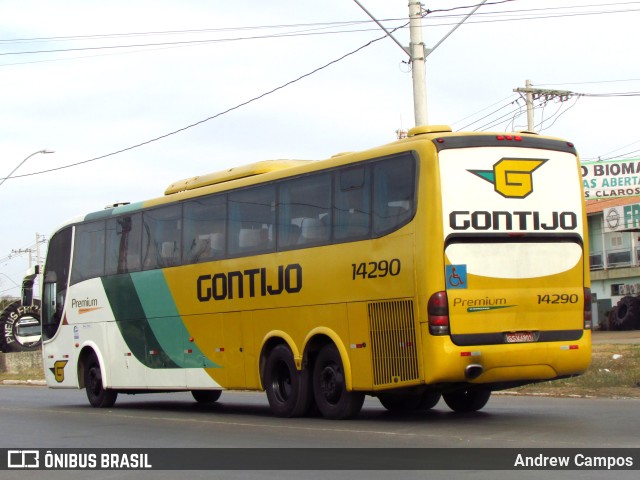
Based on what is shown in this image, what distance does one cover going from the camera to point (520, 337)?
13.4 m

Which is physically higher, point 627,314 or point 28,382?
point 627,314

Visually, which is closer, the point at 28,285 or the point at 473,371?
the point at 473,371

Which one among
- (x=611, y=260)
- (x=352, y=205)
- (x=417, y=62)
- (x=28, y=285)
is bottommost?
(x=28, y=285)

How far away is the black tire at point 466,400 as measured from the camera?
15.7m

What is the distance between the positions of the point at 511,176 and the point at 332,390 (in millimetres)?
3915

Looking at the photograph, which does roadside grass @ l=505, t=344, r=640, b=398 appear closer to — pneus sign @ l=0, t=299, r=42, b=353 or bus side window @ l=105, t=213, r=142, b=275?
bus side window @ l=105, t=213, r=142, b=275

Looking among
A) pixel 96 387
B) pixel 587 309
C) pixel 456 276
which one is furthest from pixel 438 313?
pixel 96 387

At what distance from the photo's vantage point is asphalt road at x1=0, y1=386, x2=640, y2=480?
1073 centimetres

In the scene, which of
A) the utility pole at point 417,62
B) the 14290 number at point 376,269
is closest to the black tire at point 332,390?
the 14290 number at point 376,269

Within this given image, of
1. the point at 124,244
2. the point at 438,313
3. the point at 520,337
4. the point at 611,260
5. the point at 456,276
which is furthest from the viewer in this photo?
the point at 611,260

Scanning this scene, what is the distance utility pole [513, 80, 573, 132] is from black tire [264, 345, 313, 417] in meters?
21.2

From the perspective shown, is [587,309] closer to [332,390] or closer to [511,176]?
[511,176]

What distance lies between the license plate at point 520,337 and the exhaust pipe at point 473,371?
1.83 ft

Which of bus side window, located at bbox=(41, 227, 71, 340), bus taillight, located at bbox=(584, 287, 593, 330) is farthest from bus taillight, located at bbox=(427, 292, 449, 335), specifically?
bus side window, located at bbox=(41, 227, 71, 340)
